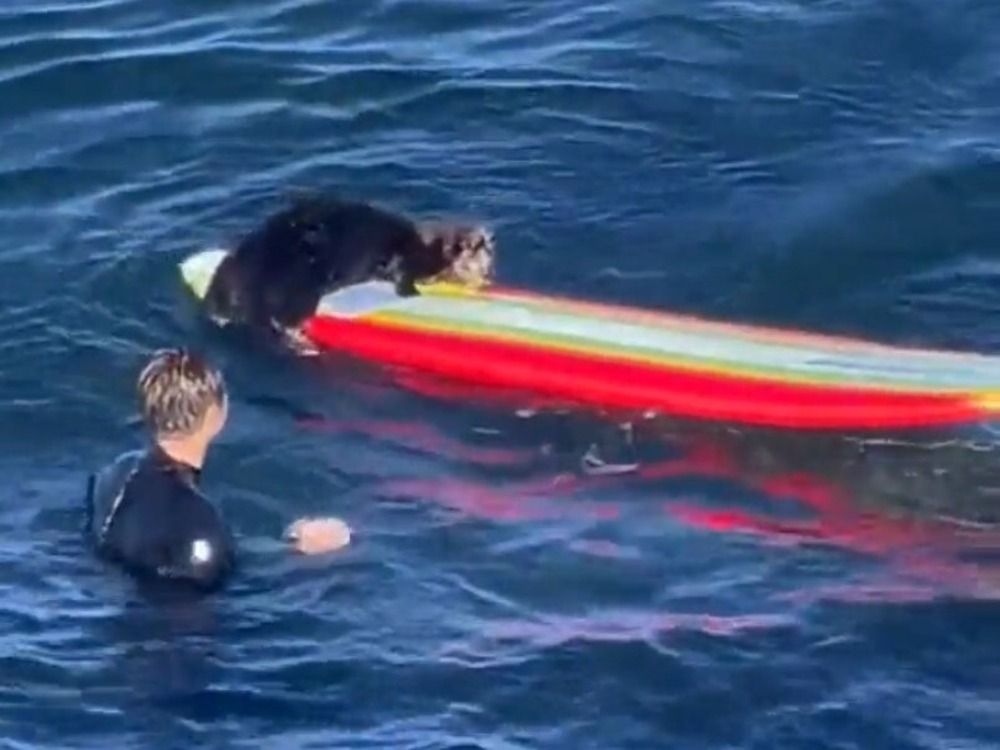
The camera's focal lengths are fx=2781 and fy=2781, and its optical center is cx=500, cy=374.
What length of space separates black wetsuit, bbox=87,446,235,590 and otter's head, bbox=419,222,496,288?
2.55 meters

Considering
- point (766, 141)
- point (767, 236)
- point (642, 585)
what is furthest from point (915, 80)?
point (642, 585)

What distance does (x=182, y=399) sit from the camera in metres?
9.76

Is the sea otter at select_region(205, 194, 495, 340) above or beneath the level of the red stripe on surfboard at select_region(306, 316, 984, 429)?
above

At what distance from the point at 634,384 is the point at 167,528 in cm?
261

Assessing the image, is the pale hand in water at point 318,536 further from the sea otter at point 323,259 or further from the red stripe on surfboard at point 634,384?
the sea otter at point 323,259

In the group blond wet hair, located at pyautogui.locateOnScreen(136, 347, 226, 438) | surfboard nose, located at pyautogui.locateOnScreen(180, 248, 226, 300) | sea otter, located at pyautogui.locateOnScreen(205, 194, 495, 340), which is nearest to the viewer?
blond wet hair, located at pyautogui.locateOnScreen(136, 347, 226, 438)

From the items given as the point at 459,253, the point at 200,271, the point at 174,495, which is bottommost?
the point at 174,495

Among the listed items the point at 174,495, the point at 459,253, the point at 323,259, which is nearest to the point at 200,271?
the point at 323,259

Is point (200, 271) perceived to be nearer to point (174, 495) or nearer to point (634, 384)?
point (634, 384)

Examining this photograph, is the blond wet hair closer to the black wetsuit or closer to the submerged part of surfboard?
the black wetsuit

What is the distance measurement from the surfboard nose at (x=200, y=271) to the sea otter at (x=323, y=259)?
73 millimetres

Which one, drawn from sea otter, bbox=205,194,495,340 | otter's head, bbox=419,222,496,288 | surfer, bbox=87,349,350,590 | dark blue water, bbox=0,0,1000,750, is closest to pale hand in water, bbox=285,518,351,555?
dark blue water, bbox=0,0,1000,750

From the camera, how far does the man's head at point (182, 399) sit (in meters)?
9.76

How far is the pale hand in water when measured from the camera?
33.4ft
